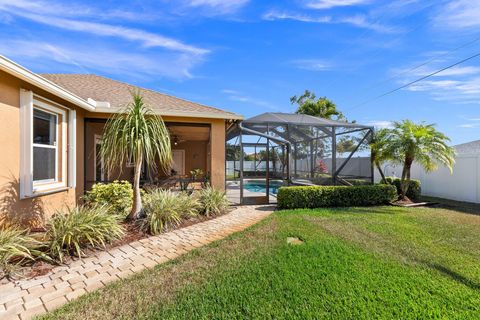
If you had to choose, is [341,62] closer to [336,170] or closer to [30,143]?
[336,170]

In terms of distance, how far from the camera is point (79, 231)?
4109 millimetres

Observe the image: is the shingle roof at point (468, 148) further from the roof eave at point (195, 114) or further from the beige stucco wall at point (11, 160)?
the beige stucco wall at point (11, 160)

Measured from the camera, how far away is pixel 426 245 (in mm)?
4629

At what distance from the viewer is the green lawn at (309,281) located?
8.39ft

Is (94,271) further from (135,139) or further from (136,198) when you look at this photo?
(135,139)

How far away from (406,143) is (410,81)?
360 inches

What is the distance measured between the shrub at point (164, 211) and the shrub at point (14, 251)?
1995mm

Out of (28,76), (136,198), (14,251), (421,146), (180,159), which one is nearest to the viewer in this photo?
(14,251)

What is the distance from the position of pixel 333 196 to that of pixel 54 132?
372 inches

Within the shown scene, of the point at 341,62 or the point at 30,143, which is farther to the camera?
the point at 341,62

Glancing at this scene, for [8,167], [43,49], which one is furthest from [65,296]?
[43,49]

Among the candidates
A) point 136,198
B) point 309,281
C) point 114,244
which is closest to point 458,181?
point 309,281

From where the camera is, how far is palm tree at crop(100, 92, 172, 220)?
17.8 ft

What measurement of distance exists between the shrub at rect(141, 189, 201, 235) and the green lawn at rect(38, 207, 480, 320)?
1684mm
